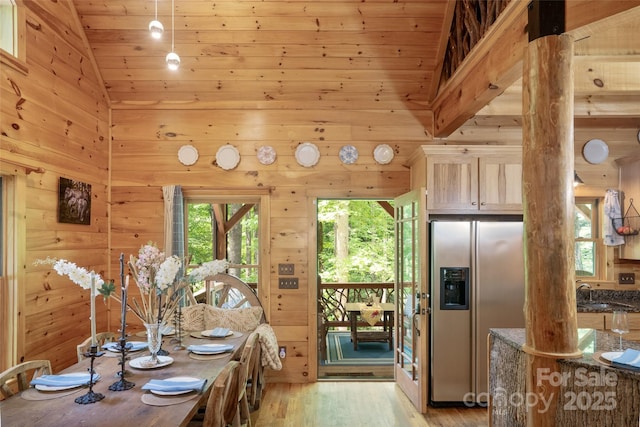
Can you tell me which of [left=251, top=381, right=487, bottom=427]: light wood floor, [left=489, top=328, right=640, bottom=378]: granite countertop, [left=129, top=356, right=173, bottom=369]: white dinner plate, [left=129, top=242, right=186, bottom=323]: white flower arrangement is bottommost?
[left=251, top=381, right=487, bottom=427]: light wood floor

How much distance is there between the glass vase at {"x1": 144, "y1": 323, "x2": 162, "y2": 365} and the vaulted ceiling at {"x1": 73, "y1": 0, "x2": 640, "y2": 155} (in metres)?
2.60

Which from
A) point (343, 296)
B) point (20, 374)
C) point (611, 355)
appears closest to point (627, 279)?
point (611, 355)

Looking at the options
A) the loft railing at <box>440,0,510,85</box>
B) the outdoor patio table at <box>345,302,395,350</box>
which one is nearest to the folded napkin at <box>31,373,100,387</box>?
the loft railing at <box>440,0,510,85</box>

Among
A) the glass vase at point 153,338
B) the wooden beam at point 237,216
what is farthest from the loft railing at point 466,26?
the glass vase at point 153,338

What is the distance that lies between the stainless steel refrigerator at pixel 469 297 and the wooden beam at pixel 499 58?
1.07 meters

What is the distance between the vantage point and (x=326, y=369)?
16.2ft

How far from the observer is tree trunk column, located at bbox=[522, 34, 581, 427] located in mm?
2213

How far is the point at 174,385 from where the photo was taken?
2148mm

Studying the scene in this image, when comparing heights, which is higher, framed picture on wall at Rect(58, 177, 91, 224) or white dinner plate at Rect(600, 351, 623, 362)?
framed picture on wall at Rect(58, 177, 91, 224)

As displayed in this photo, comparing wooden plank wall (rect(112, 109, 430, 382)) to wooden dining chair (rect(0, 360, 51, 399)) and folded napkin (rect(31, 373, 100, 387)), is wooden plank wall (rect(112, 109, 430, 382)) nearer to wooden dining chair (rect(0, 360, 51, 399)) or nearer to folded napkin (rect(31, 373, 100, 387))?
wooden dining chair (rect(0, 360, 51, 399))

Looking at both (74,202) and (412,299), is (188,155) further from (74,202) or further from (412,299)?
(412,299)

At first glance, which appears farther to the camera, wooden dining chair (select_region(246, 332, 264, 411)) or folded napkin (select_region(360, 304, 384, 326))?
folded napkin (select_region(360, 304, 384, 326))

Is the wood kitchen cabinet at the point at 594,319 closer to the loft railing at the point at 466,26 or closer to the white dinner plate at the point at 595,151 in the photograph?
the white dinner plate at the point at 595,151

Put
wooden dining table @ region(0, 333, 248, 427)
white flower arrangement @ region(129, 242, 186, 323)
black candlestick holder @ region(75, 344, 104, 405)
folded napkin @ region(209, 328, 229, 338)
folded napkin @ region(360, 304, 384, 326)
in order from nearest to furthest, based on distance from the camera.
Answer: wooden dining table @ region(0, 333, 248, 427) < black candlestick holder @ region(75, 344, 104, 405) < white flower arrangement @ region(129, 242, 186, 323) < folded napkin @ region(209, 328, 229, 338) < folded napkin @ region(360, 304, 384, 326)
